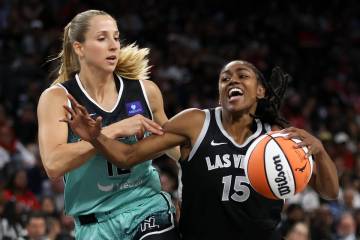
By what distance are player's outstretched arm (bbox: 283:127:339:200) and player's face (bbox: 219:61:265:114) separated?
0.29m

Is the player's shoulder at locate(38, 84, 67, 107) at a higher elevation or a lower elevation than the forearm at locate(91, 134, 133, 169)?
higher

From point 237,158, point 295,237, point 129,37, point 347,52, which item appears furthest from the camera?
point 347,52

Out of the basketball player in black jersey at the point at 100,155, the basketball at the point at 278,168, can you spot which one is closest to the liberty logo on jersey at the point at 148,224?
the basketball player in black jersey at the point at 100,155

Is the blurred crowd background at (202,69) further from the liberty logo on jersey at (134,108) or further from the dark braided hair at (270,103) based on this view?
the dark braided hair at (270,103)

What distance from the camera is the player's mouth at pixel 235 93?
14.0ft

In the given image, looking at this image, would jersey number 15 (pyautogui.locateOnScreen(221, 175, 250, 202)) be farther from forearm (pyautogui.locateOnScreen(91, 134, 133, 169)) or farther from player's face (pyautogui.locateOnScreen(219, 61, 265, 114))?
forearm (pyautogui.locateOnScreen(91, 134, 133, 169))

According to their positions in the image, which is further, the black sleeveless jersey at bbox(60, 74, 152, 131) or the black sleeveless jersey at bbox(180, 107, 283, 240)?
the black sleeveless jersey at bbox(60, 74, 152, 131)

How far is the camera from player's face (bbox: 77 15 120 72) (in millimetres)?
4402

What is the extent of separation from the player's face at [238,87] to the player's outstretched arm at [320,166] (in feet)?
0.97

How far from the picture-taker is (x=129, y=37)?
12.1 m

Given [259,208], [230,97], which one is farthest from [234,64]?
[259,208]

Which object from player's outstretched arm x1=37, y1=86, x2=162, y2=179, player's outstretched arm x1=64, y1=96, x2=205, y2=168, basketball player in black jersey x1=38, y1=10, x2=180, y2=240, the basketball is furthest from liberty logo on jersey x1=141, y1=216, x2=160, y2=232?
the basketball

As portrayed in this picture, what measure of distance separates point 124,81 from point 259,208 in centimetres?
107

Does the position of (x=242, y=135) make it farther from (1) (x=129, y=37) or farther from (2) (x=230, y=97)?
(1) (x=129, y=37)
